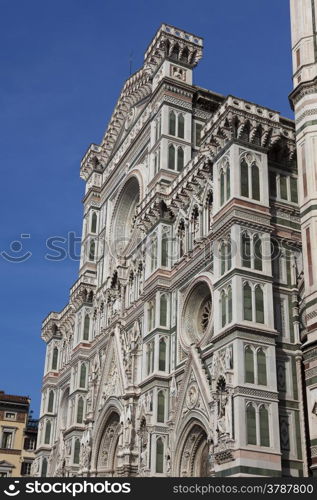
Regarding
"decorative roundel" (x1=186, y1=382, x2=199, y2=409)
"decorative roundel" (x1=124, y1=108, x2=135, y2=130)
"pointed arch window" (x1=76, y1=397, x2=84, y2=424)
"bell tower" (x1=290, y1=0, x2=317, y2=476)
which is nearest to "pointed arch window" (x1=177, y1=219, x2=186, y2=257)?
"decorative roundel" (x1=186, y1=382, x2=199, y2=409)

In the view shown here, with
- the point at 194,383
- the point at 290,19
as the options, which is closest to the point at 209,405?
the point at 194,383

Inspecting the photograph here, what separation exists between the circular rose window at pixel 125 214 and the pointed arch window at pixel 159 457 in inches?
627

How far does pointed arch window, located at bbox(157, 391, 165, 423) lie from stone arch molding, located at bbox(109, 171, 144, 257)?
520 inches

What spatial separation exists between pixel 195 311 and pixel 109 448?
36.4ft

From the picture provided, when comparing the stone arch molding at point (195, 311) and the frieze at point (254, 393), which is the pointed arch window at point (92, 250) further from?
the frieze at point (254, 393)

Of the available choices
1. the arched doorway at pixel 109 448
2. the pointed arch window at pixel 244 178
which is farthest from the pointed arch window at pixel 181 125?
the arched doorway at pixel 109 448

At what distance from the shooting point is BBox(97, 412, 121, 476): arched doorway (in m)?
38.0

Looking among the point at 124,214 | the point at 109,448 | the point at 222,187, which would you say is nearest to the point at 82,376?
the point at 109,448

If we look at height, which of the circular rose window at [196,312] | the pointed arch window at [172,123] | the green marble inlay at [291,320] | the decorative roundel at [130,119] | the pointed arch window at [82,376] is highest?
the decorative roundel at [130,119]

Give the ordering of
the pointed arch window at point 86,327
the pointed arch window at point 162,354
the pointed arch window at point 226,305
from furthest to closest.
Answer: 1. the pointed arch window at point 86,327
2. the pointed arch window at point 162,354
3. the pointed arch window at point 226,305

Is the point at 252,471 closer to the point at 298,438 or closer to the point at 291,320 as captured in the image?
the point at 298,438

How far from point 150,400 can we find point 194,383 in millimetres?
3576

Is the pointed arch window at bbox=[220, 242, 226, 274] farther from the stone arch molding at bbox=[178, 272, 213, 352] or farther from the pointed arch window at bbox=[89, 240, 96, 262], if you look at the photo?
the pointed arch window at bbox=[89, 240, 96, 262]

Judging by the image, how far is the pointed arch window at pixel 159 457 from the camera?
30.1 metres
